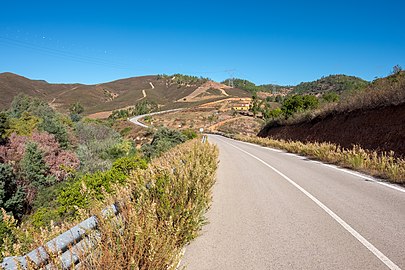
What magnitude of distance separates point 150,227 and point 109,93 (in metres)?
185

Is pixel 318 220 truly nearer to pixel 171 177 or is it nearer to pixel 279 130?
pixel 171 177

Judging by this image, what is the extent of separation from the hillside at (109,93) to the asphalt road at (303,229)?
126 metres

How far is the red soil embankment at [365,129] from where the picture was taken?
1428 centimetres

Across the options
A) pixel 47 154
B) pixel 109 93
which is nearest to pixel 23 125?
pixel 47 154

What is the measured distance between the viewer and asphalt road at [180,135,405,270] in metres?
3.61

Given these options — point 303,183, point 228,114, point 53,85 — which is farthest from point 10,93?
point 303,183

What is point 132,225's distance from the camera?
280 cm

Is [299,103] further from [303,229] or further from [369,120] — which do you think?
[303,229]

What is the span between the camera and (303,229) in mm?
4727

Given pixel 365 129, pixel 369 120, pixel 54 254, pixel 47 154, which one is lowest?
pixel 47 154

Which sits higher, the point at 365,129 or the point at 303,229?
the point at 365,129

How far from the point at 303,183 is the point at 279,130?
1132 inches

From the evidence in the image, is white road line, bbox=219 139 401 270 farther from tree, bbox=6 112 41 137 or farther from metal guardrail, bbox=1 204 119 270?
tree, bbox=6 112 41 137

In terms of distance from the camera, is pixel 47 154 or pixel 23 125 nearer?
pixel 47 154
